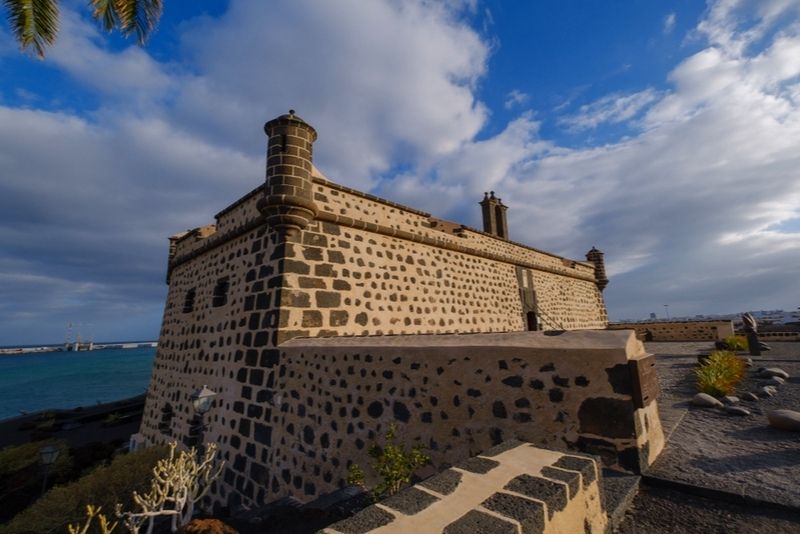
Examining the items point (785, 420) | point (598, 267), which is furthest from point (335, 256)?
point (598, 267)

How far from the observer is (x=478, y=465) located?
2.25m

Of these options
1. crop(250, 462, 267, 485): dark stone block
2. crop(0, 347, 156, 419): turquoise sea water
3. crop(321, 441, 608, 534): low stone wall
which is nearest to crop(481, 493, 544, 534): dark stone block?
crop(321, 441, 608, 534): low stone wall

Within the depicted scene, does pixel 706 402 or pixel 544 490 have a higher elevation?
pixel 544 490

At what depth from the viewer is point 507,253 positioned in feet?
42.6

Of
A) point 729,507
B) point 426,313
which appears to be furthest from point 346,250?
point 729,507

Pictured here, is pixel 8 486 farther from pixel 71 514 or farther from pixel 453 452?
pixel 453 452

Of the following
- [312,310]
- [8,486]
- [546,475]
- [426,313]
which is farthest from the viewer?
[8,486]

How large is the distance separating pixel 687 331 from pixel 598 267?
5923mm

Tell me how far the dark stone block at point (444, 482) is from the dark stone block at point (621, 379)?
63.4 inches

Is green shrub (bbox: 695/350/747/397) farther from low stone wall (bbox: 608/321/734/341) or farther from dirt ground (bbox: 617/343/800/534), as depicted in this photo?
low stone wall (bbox: 608/321/734/341)

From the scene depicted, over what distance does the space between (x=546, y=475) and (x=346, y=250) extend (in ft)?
20.7

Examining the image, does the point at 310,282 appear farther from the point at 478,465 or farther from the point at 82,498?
the point at 82,498

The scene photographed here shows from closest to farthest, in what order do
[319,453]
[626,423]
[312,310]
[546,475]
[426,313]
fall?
[546,475] < [626,423] < [319,453] < [312,310] < [426,313]

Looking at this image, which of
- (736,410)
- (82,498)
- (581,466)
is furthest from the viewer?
(82,498)
